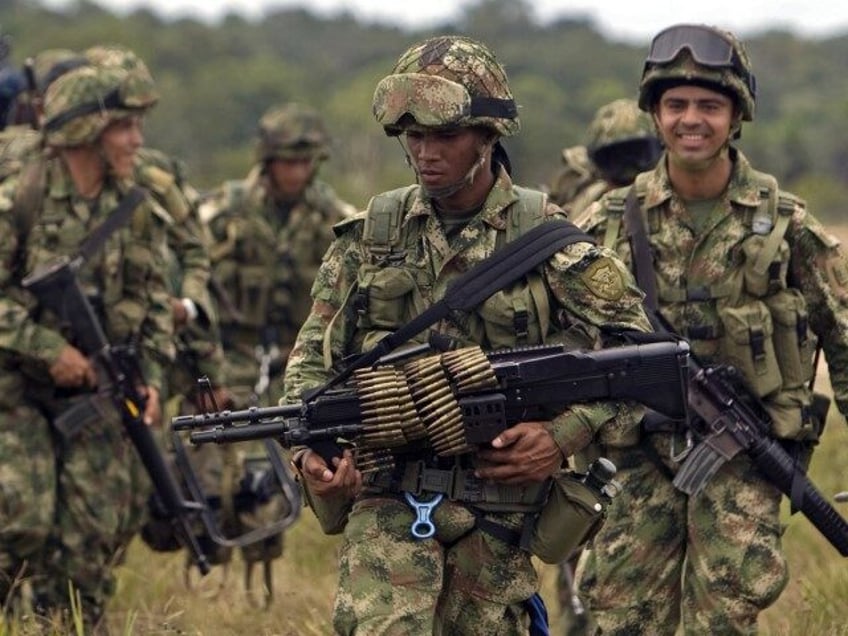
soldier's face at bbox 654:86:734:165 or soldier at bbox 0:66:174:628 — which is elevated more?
soldier's face at bbox 654:86:734:165

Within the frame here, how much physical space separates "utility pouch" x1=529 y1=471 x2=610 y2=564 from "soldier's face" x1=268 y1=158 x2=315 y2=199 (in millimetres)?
6586

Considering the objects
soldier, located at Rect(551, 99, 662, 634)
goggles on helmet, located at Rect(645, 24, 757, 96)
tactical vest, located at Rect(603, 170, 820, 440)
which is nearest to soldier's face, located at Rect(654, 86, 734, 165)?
goggles on helmet, located at Rect(645, 24, 757, 96)

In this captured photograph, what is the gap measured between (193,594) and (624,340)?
4.46 metres

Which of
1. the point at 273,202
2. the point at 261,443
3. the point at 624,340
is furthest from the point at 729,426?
the point at 273,202

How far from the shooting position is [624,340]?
6.39 meters

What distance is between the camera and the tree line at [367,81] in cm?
4928

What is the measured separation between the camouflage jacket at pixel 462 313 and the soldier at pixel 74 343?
300cm

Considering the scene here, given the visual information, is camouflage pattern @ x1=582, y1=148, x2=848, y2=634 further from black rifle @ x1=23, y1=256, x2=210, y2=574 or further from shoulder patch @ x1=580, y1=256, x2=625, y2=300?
black rifle @ x1=23, y1=256, x2=210, y2=574

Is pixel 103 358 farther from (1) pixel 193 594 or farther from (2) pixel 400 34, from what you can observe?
(2) pixel 400 34

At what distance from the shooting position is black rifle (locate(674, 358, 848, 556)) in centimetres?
739

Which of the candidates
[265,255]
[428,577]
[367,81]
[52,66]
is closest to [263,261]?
[265,255]

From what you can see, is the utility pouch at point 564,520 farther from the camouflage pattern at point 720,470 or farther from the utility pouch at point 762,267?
the utility pouch at point 762,267

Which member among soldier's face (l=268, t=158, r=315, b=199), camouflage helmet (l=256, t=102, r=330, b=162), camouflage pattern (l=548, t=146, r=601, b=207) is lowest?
soldier's face (l=268, t=158, r=315, b=199)

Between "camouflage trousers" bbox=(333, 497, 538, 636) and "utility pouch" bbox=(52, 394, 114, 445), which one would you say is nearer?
"camouflage trousers" bbox=(333, 497, 538, 636)
